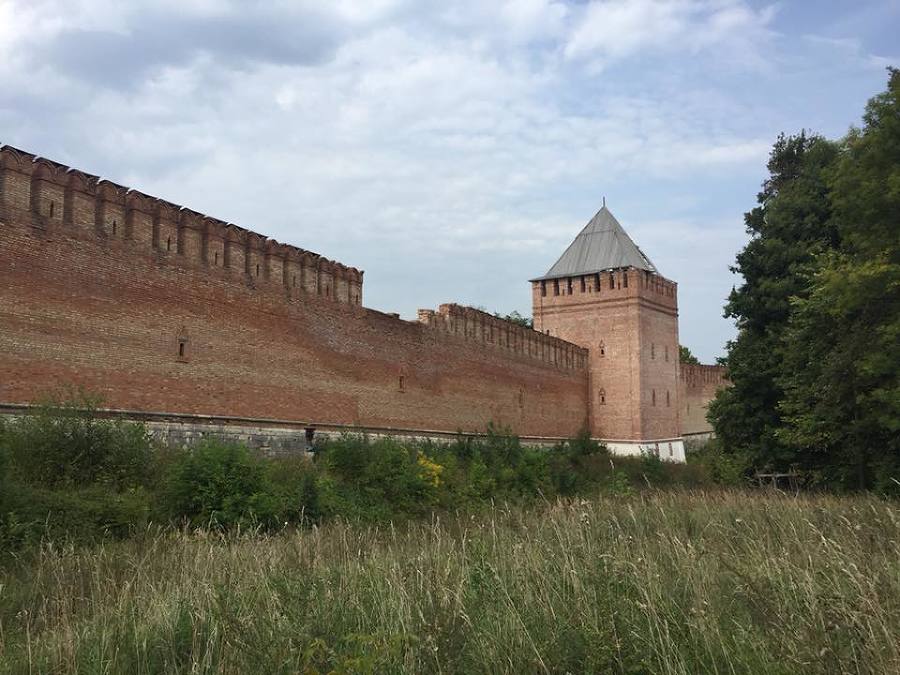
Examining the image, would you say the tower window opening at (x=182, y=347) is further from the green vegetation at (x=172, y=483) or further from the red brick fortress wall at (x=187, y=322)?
the green vegetation at (x=172, y=483)

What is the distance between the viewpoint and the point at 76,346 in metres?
12.1

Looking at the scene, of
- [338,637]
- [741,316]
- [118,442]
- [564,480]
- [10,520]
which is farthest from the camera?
[564,480]

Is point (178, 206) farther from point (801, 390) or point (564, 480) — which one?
point (564, 480)

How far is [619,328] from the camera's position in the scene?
97.8 ft

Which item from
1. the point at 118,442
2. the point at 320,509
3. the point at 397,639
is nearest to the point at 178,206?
the point at 118,442

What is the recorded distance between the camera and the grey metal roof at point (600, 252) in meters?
30.6

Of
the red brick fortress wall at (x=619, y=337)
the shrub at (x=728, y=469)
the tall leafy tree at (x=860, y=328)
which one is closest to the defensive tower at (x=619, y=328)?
the red brick fortress wall at (x=619, y=337)

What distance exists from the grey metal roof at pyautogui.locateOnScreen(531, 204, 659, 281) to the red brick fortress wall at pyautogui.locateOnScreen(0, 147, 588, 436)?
10255 millimetres

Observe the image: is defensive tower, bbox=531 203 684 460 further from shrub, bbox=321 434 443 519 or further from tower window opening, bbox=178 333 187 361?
tower window opening, bbox=178 333 187 361

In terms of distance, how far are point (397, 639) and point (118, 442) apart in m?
9.18

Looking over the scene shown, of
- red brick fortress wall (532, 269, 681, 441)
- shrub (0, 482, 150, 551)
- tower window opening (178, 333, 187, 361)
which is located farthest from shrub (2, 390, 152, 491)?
red brick fortress wall (532, 269, 681, 441)

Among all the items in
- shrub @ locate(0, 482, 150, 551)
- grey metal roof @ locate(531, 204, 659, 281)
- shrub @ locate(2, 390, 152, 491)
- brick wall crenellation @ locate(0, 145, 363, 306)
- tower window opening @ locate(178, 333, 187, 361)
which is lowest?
shrub @ locate(0, 482, 150, 551)

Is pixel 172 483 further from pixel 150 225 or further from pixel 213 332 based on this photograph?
pixel 150 225

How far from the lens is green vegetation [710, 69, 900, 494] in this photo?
12.4 meters
